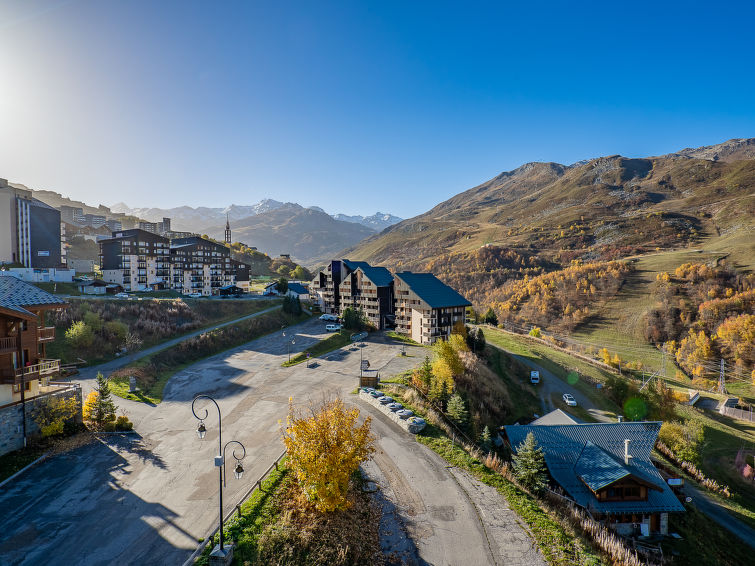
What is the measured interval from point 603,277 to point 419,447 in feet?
453

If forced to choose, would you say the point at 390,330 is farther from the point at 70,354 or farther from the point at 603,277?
the point at 603,277

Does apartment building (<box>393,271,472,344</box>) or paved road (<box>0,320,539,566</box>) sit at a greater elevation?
apartment building (<box>393,271,472,344</box>)

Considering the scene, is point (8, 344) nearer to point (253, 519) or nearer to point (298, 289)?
point (253, 519)

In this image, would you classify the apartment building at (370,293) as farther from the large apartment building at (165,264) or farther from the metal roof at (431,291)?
the large apartment building at (165,264)

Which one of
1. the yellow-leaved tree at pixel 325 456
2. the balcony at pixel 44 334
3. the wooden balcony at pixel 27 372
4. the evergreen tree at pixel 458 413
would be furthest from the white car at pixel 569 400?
the balcony at pixel 44 334

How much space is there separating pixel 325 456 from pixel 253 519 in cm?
422

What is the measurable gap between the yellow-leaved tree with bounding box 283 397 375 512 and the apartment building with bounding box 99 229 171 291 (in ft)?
289

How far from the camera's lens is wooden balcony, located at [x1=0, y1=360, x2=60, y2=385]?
71.8 ft

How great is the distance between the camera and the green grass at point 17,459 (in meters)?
20.1

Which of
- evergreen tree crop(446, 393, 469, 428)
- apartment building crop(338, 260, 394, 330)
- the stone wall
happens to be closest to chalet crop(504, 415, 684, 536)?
evergreen tree crop(446, 393, 469, 428)

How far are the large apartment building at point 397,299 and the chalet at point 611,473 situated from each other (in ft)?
84.6

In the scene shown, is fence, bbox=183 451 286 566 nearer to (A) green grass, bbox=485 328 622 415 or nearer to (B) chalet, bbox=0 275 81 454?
(B) chalet, bbox=0 275 81 454

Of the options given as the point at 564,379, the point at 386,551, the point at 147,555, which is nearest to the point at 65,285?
the point at 147,555

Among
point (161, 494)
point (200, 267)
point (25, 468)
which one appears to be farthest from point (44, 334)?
point (200, 267)
